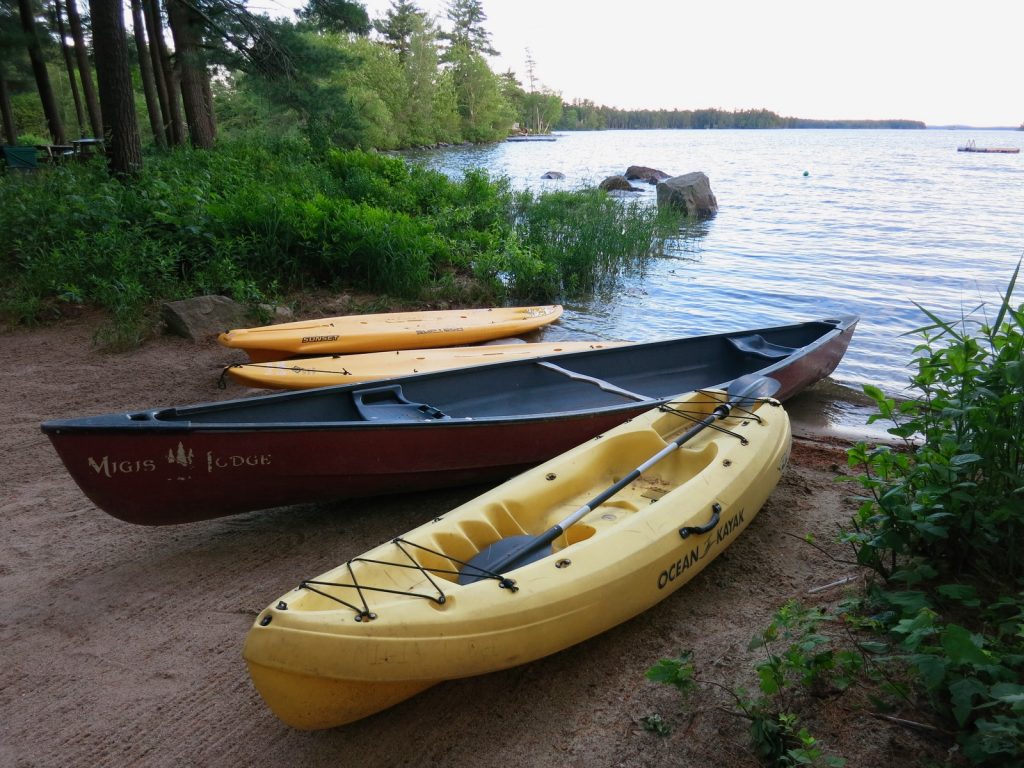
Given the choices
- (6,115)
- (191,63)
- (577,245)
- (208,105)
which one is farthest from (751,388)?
(6,115)

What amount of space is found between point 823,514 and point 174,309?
20.5 ft

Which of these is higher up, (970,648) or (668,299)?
(970,648)

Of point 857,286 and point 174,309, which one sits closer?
point 174,309

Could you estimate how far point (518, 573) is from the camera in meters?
2.71

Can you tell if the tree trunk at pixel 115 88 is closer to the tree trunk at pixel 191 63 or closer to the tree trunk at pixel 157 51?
the tree trunk at pixel 191 63

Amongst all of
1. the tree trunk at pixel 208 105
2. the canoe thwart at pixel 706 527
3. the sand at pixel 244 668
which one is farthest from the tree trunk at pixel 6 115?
the canoe thwart at pixel 706 527

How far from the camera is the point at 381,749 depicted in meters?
2.47

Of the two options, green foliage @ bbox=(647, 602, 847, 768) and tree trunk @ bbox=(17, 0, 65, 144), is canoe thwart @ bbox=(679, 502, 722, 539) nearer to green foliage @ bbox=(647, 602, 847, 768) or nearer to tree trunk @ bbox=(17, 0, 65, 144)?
A: green foliage @ bbox=(647, 602, 847, 768)

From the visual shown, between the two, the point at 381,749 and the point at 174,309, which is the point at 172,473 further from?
the point at 174,309

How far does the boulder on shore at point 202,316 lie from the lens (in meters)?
7.15

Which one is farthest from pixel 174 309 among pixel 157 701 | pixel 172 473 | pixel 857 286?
pixel 857 286

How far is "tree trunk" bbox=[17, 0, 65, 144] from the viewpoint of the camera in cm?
1400

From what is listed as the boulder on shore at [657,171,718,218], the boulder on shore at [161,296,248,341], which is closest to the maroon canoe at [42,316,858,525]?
the boulder on shore at [161,296,248,341]

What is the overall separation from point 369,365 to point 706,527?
11.5ft
